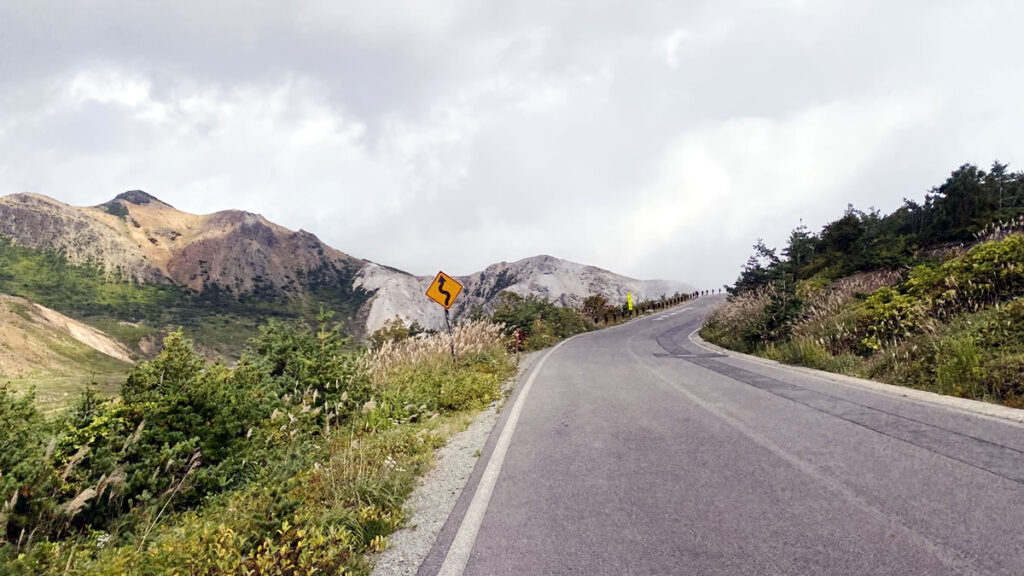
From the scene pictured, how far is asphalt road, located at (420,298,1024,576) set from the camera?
239cm

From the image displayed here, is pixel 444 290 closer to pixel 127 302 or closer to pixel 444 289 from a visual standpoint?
pixel 444 289

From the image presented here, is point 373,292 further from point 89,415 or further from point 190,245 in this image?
point 89,415

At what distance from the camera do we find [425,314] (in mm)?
90000

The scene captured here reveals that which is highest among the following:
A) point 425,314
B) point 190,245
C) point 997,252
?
point 190,245

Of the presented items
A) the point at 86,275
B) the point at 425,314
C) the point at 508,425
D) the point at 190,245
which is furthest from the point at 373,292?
the point at 508,425

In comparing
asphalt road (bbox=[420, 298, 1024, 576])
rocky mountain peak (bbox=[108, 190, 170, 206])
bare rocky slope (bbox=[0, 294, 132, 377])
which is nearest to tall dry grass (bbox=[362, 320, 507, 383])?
asphalt road (bbox=[420, 298, 1024, 576])

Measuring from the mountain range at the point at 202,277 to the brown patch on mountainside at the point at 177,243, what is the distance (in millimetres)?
300

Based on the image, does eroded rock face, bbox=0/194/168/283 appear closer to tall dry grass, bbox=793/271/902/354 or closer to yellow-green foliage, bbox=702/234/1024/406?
tall dry grass, bbox=793/271/902/354

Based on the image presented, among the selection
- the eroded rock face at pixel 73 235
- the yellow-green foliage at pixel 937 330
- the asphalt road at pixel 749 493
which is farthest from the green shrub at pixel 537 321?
the eroded rock face at pixel 73 235

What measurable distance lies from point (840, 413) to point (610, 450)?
3182 millimetres

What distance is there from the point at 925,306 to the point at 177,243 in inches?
5360

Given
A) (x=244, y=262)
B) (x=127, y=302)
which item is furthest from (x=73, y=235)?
(x=244, y=262)

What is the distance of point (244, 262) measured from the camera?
357ft

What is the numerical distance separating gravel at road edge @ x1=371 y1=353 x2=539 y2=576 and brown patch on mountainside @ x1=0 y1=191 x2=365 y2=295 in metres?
111
